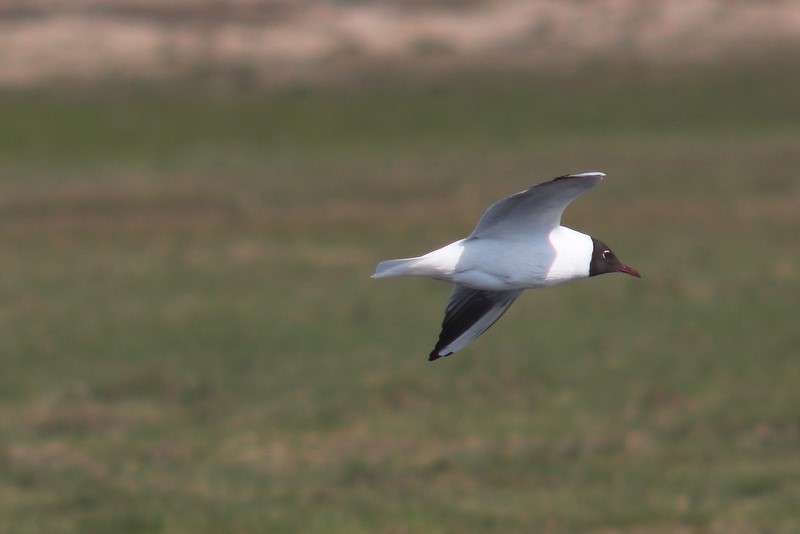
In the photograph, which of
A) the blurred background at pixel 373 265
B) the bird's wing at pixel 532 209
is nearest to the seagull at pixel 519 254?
the bird's wing at pixel 532 209

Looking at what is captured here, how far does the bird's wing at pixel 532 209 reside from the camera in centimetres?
450

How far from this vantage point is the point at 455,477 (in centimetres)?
1331

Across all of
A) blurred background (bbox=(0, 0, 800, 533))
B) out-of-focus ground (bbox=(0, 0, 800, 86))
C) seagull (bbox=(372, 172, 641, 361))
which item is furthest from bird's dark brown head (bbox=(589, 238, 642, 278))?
out-of-focus ground (bbox=(0, 0, 800, 86))

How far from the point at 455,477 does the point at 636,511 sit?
187 centimetres

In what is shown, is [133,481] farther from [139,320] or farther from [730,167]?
[730,167]

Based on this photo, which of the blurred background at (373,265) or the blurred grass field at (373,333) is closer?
the blurred grass field at (373,333)

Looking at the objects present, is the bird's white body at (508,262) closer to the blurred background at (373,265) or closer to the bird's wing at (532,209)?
the bird's wing at (532,209)

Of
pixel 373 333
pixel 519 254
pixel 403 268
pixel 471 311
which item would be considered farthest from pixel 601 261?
pixel 373 333

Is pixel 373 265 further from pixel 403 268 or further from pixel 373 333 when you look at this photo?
pixel 403 268

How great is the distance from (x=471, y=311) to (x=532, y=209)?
87 cm

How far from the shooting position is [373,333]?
1872 cm

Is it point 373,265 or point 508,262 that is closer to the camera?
point 508,262

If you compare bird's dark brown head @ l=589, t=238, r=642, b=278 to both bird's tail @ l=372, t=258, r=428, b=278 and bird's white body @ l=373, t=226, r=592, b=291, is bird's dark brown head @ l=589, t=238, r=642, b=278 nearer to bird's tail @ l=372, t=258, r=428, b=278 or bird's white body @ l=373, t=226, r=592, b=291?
bird's white body @ l=373, t=226, r=592, b=291

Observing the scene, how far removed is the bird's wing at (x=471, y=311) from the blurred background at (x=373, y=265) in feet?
20.3
